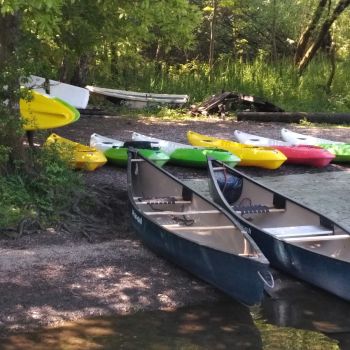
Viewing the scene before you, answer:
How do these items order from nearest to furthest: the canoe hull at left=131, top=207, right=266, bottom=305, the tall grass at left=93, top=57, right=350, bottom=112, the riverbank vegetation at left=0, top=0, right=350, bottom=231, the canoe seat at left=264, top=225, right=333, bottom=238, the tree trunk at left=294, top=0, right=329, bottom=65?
the canoe hull at left=131, top=207, right=266, bottom=305 < the canoe seat at left=264, top=225, right=333, bottom=238 < the riverbank vegetation at left=0, top=0, right=350, bottom=231 < the tall grass at left=93, top=57, right=350, bottom=112 < the tree trunk at left=294, top=0, right=329, bottom=65

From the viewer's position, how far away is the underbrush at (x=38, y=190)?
7.86m

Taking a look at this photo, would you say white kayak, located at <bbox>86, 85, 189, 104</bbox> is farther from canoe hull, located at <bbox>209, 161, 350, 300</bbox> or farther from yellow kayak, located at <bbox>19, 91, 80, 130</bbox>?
canoe hull, located at <bbox>209, 161, 350, 300</bbox>

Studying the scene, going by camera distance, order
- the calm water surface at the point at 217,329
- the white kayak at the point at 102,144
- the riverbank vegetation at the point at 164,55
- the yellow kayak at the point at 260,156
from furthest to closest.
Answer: the white kayak at the point at 102,144 < the yellow kayak at the point at 260,156 < the riverbank vegetation at the point at 164,55 < the calm water surface at the point at 217,329

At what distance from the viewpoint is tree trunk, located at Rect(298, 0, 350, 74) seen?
20531mm

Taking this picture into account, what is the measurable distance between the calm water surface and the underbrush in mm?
2320

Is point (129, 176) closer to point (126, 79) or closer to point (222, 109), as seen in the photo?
point (222, 109)

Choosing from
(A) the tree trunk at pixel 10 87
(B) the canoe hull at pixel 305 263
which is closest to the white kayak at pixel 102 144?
(A) the tree trunk at pixel 10 87

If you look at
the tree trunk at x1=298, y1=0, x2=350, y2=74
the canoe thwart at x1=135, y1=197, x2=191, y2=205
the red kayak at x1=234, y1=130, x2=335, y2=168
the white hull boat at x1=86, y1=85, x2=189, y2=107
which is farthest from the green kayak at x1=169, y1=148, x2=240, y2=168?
the tree trunk at x1=298, y1=0, x2=350, y2=74

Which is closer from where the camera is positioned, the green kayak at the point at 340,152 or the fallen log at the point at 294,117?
the green kayak at the point at 340,152

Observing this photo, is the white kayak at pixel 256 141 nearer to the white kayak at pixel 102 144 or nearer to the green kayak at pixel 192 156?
the green kayak at pixel 192 156

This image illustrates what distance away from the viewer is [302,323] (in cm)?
614

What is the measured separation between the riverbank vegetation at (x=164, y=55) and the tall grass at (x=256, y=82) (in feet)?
0.10

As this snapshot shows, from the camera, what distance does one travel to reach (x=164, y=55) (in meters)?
23.4

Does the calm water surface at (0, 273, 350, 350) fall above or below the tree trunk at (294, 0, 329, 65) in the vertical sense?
below
